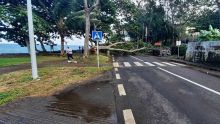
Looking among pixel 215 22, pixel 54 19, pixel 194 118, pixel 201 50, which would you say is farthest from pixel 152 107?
pixel 215 22

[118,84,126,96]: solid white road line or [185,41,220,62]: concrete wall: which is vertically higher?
[185,41,220,62]: concrete wall

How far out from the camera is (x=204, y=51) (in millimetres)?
26500

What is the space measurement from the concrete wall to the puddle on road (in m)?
15.2

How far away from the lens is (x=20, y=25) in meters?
37.1

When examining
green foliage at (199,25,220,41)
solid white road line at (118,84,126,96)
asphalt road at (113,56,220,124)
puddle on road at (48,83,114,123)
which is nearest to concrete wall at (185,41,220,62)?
green foliage at (199,25,220,41)

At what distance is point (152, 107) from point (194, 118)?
141cm

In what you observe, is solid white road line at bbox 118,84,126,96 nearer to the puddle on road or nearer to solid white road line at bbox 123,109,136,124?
the puddle on road

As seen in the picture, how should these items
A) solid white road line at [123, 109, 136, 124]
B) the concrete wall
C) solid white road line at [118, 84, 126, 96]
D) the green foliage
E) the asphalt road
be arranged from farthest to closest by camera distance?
the green foliage < the concrete wall < solid white road line at [118, 84, 126, 96] < the asphalt road < solid white road line at [123, 109, 136, 124]

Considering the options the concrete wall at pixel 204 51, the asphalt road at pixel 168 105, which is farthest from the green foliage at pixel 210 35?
the asphalt road at pixel 168 105

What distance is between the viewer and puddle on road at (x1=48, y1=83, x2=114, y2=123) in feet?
23.5

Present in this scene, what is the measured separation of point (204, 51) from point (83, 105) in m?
20.3

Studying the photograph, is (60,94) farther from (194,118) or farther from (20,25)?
(20,25)

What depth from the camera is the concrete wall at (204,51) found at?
23.6 meters

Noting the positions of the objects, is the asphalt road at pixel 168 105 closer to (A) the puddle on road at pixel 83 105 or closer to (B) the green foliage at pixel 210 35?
(A) the puddle on road at pixel 83 105
